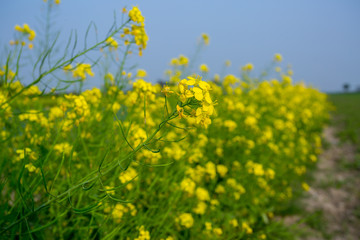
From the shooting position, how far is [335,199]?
3.72 metres

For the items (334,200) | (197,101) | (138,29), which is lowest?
(334,200)

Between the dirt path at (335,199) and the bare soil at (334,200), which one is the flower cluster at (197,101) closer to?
the bare soil at (334,200)

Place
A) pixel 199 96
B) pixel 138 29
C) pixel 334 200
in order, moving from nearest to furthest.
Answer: pixel 199 96 < pixel 138 29 < pixel 334 200

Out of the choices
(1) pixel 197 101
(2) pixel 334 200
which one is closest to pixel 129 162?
(1) pixel 197 101

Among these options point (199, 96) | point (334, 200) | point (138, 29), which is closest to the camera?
point (199, 96)

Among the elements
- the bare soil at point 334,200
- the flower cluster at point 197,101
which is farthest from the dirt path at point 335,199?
the flower cluster at point 197,101

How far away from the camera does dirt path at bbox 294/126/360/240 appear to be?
3002 millimetres

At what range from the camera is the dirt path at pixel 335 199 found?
300 cm

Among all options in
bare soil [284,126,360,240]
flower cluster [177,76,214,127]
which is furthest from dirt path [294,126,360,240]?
flower cluster [177,76,214,127]

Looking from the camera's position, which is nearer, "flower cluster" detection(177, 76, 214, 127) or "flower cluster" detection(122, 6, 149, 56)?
"flower cluster" detection(177, 76, 214, 127)

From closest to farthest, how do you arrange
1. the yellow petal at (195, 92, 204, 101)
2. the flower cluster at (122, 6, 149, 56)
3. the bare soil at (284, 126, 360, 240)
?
the yellow petal at (195, 92, 204, 101) < the flower cluster at (122, 6, 149, 56) < the bare soil at (284, 126, 360, 240)

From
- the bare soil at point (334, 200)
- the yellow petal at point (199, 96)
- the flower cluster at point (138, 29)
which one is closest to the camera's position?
the yellow petal at point (199, 96)

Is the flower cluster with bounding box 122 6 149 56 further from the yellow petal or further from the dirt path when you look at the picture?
the dirt path

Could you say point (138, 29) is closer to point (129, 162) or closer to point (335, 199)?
point (129, 162)
